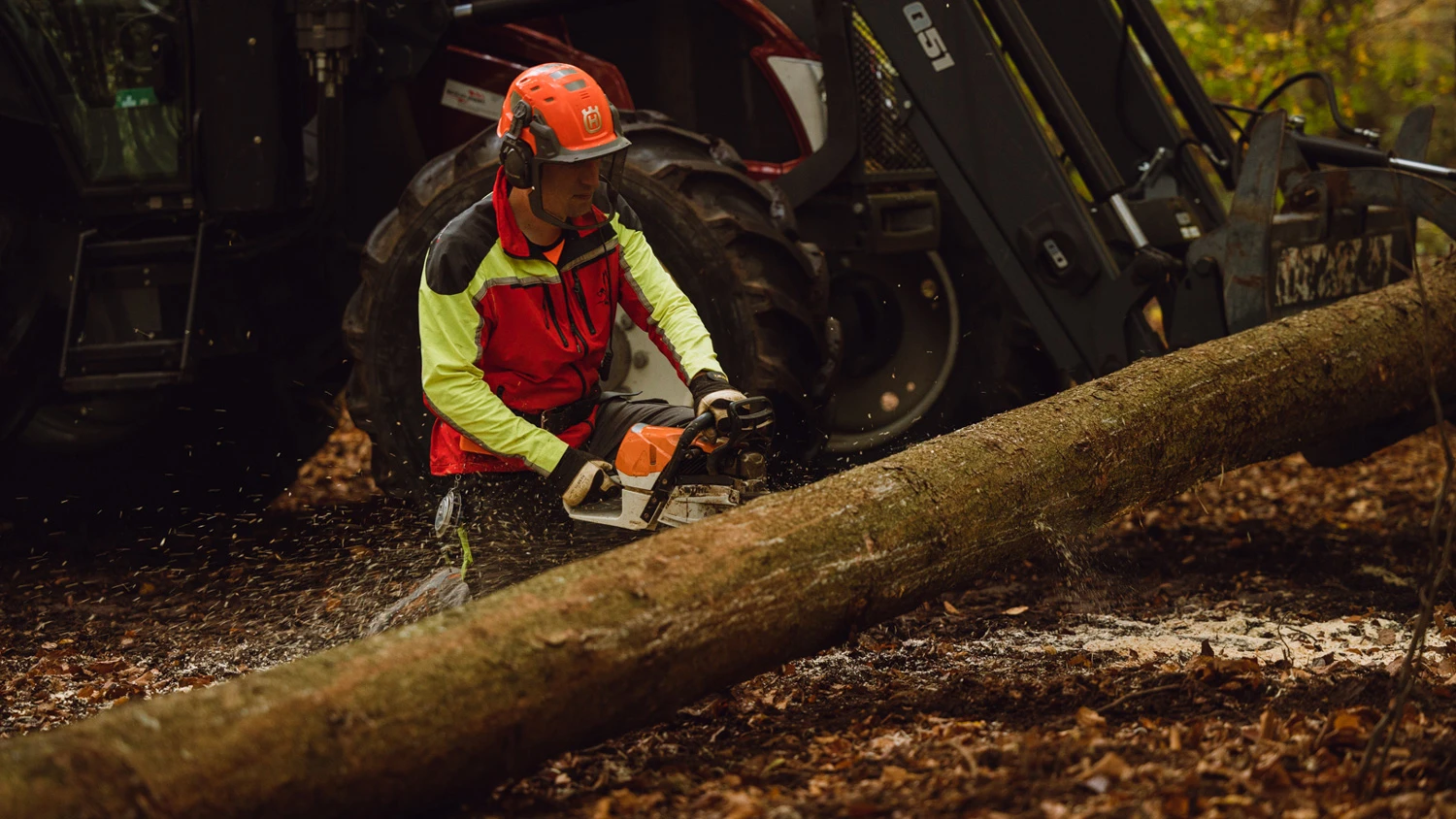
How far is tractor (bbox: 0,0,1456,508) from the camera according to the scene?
5.08 m

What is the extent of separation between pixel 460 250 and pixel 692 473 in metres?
0.96

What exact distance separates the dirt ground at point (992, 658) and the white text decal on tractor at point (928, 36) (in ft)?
6.05

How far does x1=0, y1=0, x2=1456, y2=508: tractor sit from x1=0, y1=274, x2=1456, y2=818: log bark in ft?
2.68

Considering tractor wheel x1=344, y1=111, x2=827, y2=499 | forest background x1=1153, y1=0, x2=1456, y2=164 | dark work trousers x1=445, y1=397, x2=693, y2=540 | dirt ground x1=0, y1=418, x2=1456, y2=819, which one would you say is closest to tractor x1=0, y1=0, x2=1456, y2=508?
tractor wheel x1=344, y1=111, x2=827, y2=499

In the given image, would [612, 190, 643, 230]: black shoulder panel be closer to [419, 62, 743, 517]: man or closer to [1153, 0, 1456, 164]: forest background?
[419, 62, 743, 517]: man

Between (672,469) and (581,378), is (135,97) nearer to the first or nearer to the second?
(581,378)

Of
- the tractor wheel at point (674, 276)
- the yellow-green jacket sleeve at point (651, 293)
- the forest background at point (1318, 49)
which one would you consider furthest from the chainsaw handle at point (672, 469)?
the forest background at point (1318, 49)

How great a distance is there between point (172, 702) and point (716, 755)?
4.13 feet

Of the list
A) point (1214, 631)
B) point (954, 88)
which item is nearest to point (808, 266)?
point (954, 88)

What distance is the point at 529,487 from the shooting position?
446 cm

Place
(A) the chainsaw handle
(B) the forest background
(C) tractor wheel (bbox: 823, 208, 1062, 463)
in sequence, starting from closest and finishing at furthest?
(A) the chainsaw handle < (C) tractor wheel (bbox: 823, 208, 1062, 463) < (B) the forest background

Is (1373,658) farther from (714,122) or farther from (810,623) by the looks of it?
(714,122)

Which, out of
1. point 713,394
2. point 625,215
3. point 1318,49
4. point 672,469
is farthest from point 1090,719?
point 1318,49

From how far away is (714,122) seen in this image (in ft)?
20.1
